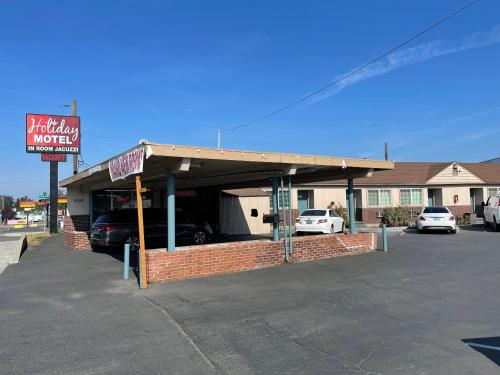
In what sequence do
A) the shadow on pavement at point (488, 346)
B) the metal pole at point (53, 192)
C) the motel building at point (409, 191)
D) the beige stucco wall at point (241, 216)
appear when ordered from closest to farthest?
the shadow on pavement at point (488, 346), the beige stucco wall at point (241, 216), the metal pole at point (53, 192), the motel building at point (409, 191)

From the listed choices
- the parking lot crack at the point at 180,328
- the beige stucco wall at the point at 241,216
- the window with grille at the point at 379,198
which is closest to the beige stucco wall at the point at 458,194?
the window with grille at the point at 379,198

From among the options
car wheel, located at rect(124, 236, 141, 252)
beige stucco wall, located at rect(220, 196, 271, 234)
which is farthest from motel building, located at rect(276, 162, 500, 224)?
Answer: car wheel, located at rect(124, 236, 141, 252)

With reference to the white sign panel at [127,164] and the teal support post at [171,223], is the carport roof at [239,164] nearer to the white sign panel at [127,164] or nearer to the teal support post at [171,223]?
the white sign panel at [127,164]

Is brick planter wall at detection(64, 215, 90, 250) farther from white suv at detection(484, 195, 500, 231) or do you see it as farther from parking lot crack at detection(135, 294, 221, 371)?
white suv at detection(484, 195, 500, 231)

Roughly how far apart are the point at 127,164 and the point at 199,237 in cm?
756

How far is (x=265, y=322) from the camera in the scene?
6.26 metres

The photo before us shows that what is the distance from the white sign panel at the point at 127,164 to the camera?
8.65 metres

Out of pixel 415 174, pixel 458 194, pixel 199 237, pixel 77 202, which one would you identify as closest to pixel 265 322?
pixel 199 237

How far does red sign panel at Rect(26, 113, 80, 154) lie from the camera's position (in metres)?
24.8

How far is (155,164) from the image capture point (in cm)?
1028

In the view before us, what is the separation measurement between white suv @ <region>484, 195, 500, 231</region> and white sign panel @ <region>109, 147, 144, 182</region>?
18994 mm

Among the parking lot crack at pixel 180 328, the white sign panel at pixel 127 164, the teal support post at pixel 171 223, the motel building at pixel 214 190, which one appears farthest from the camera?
the teal support post at pixel 171 223

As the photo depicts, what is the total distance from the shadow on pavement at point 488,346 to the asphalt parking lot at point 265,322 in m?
0.01

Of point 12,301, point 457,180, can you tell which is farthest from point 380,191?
point 12,301
